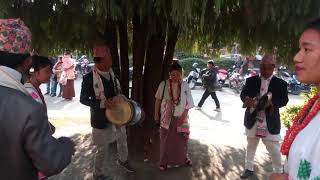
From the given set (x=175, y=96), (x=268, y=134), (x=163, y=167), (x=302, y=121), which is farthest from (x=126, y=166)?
(x=302, y=121)

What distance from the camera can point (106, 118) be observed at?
17.1ft

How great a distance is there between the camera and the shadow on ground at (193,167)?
5883 millimetres

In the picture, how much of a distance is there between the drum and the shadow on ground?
44.4 inches

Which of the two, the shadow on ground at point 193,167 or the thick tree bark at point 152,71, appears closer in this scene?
the shadow on ground at point 193,167

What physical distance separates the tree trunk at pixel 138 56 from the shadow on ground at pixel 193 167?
943 mm

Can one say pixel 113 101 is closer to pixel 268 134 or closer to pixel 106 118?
pixel 106 118

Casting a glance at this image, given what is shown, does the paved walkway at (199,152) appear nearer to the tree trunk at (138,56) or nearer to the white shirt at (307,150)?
the tree trunk at (138,56)

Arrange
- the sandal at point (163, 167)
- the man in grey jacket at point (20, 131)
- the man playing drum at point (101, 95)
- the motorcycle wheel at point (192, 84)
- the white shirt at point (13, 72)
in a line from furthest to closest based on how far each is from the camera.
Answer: the motorcycle wheel at point (192, 84) → the sandal at point (163, 167) → the man playing drum at point (101, 95) → the white shirt at point (13, 72) → the man in grey jacket at point (20, 131)

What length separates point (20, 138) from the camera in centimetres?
207

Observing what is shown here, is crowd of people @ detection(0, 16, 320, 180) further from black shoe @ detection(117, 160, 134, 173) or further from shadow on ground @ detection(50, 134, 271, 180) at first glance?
shadow on ground @ detection(50, 134, 271, 180)

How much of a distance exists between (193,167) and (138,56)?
181 centimetres

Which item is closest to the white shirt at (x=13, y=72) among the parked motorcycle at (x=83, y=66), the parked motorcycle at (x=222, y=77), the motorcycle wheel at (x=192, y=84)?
the motorcycle wheel at (x=192, y=84)

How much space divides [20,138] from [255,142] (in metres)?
4.35

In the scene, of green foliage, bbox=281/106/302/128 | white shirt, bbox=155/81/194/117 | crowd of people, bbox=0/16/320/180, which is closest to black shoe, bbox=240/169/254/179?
crowd of people, bbox=0/16/320/180
